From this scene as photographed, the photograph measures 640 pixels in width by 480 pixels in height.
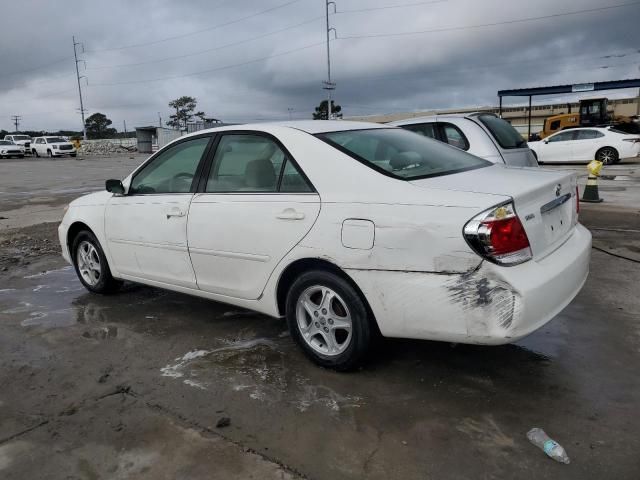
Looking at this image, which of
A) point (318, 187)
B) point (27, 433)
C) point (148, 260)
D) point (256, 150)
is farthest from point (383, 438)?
point (148, 260)

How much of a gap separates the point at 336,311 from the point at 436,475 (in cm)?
121

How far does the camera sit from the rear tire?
733 inches

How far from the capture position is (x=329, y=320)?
134 inches

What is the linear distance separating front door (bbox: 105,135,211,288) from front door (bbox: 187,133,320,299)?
0.17 meters

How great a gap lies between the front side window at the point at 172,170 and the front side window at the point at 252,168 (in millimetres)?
236

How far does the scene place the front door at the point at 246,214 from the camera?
3441 mm

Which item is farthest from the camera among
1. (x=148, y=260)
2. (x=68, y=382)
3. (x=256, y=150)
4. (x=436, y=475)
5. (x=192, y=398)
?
(x=148, y=260)

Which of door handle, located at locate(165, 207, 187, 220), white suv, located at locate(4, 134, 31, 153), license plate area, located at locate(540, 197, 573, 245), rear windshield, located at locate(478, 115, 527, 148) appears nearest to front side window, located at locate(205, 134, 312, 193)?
door handle, located at locate(165, 207, 187, 220)

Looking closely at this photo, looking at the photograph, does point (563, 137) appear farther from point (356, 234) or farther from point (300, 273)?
point (356, 234)

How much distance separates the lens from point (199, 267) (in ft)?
13.2

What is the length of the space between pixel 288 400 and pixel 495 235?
58.7 inches

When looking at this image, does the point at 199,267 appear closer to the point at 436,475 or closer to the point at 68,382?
the point at 68,382

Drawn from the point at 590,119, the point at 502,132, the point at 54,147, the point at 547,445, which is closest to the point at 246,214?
the point at 547,445

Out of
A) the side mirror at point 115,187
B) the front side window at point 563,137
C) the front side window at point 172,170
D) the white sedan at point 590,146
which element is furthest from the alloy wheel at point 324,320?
the front side window at point 563,137
